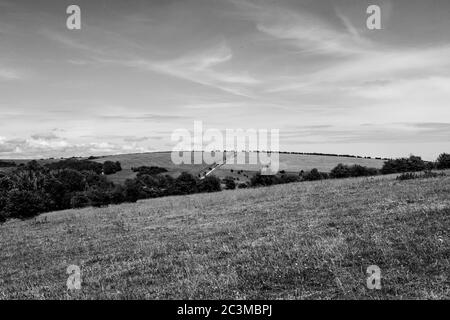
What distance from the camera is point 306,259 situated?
1094 centimetres

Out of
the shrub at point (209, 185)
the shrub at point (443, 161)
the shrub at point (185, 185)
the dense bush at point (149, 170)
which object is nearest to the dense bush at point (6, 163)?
the dense bush at point (149, 170)

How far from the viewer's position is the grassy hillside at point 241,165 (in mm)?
102125

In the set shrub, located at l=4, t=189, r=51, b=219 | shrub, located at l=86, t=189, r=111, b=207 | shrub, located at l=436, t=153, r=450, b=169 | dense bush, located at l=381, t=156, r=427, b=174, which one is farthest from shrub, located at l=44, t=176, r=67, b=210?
shrub, located at l=436, t=153, r=450, b=169

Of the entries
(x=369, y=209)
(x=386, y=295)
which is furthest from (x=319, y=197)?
(x=386, y=295)

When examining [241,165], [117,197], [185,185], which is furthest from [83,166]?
[117,197]

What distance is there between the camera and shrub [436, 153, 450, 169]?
197ft

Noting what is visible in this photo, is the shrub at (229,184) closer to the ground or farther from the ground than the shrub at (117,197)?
farther from the ground

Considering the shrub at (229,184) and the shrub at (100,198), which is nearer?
the shrub at (100,198)

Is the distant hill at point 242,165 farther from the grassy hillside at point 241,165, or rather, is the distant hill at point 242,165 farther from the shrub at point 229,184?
the shrub at point 229,184

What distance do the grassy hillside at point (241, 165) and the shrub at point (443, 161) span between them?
32.9 metres

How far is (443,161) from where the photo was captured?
199 feet

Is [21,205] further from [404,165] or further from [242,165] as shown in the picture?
[242,165]
